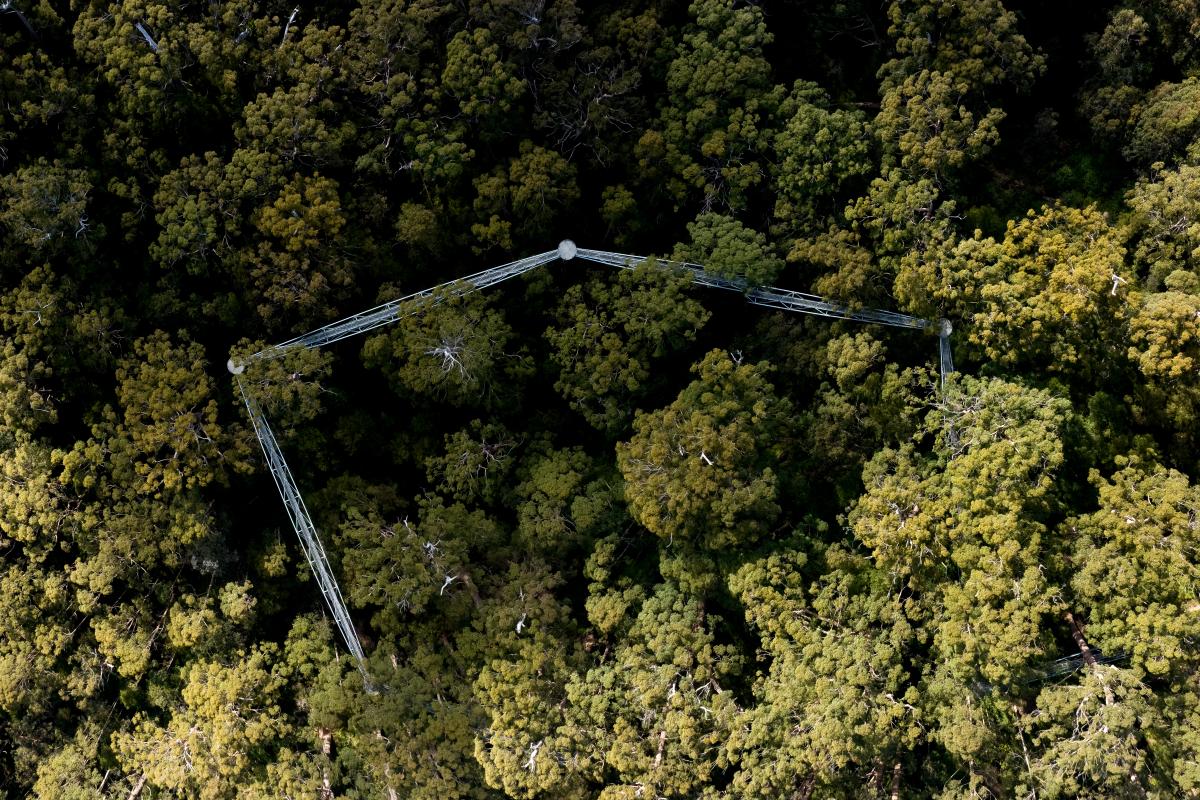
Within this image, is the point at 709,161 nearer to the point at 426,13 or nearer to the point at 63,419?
the point at 426,13

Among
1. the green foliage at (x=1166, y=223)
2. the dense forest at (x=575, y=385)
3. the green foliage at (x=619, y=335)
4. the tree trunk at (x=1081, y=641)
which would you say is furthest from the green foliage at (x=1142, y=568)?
the green foliage at (x=619, y=335)

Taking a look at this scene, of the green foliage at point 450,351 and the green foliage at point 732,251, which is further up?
the green foliage at point 732,251

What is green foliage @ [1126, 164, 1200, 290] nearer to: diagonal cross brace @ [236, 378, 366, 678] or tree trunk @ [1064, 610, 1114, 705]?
tree trunk @ [1064, 610, 1114, 705]

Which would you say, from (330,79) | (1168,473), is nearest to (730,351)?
(1168,473)

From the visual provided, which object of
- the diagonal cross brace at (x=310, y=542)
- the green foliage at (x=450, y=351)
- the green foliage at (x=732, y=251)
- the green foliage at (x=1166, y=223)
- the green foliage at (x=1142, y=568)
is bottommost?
the diagonal cross brace at (x=310, y=542)

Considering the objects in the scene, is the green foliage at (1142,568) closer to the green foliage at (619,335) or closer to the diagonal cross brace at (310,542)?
the green foliage at (619,335)

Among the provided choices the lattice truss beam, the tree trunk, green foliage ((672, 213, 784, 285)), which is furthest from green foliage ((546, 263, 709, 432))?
the tree trunk
